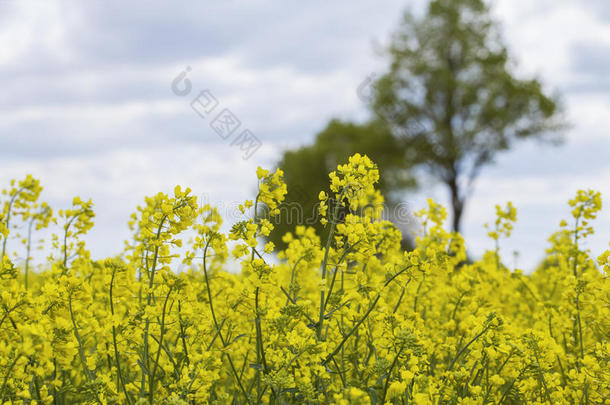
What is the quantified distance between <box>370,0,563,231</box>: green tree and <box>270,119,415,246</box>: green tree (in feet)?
4.80

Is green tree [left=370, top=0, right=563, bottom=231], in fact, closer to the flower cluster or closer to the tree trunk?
the tree trunk

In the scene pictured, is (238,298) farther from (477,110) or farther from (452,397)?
(477,110)

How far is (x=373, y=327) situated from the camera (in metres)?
3.90

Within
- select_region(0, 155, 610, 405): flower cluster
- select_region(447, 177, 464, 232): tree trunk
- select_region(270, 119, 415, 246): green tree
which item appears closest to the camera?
select_region(0, 155, 610, 405): flower cluster

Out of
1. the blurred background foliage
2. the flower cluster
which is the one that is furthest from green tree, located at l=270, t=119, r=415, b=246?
the flower cluster

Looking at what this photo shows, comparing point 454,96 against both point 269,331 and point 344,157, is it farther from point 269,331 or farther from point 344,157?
point 269,331

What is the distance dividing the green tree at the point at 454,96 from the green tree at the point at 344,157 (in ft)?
4.80

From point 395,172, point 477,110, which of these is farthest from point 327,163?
point 477,110

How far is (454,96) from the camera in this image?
27.5 m

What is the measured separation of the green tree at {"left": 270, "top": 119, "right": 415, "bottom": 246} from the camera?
29656mm

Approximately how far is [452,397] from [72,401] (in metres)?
3.18

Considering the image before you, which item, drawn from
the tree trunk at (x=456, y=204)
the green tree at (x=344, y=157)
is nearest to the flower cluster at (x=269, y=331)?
the tree trunk at (x=456, y=204)

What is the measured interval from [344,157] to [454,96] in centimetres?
700

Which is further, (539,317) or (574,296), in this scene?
(539,317)
